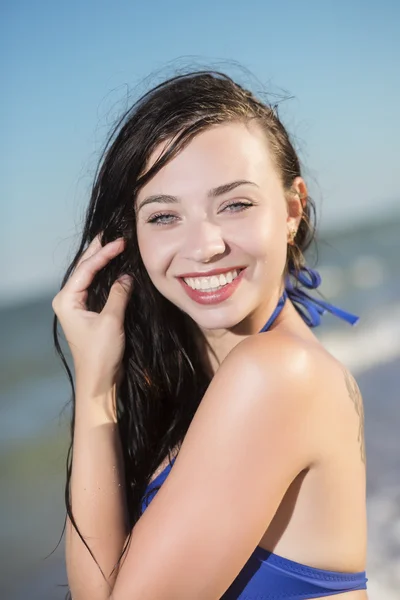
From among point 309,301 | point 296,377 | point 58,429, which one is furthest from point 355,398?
point 58,429

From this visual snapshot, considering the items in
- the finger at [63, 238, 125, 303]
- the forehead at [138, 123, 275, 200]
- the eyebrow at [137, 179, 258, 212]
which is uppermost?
the forehead at [138, 123, 275, 200]

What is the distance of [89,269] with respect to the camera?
2785 mm

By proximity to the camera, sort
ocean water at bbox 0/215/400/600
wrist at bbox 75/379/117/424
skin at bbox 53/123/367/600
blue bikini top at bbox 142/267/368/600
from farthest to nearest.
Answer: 1. ocean water at bbox 0/215/400/600
2. wrist at bbox 75/379/117/424
3. blue bikini top at bbox 142/267/368/600
4. skin at bbox 53/123/367/600

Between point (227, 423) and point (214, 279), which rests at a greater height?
point (214, 279)

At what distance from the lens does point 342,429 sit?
2.25m

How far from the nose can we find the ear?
398 millimetres

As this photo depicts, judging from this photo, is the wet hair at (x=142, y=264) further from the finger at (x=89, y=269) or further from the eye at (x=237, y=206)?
the eye at (x=237, y=206)

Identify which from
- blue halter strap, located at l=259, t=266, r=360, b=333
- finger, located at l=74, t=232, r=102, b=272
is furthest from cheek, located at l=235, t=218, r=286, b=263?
finger, located at l=74, t=232, r=102, b=272

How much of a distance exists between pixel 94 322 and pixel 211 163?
28.2 inches

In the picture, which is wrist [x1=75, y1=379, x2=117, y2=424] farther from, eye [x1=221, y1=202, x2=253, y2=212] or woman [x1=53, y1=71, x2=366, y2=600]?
eye [x1=221, y1=202, x2=253, y2=212]

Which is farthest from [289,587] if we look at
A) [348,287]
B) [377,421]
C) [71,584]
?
[348,287]

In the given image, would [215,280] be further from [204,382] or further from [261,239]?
[204,382]

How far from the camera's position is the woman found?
6.77 feet

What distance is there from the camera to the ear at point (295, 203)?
268 centimetres
